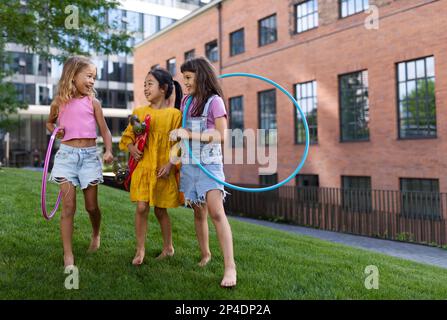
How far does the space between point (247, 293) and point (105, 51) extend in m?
12.2

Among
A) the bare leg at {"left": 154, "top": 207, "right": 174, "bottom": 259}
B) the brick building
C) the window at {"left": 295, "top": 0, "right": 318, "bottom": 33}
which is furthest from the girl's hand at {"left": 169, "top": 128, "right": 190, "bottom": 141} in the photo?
the window at {"left": 295, "top": 0, "right": 318, "bottom": 33}

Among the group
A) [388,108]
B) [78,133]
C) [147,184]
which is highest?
[388,108]

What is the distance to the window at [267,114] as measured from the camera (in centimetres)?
2292

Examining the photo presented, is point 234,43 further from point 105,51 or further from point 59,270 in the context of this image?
point 59,270

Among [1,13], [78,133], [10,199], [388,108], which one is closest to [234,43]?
[388,108]

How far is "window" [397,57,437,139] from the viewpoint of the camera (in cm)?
1586

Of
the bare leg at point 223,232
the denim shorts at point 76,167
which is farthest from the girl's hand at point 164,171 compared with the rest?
the denim shorts at point 76,167

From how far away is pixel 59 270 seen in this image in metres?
4.44

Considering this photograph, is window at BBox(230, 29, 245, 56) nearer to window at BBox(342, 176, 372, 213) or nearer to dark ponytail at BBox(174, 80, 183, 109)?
window at BBox(342, 176, 372, 213)

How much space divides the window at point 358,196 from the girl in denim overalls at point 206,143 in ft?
44.0

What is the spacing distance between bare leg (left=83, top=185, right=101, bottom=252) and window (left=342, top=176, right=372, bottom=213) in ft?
42.8

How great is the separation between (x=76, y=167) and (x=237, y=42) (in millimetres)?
22405

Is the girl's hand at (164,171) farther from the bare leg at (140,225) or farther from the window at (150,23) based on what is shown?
the window at (150,23)

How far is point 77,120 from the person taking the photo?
4.56 meters
